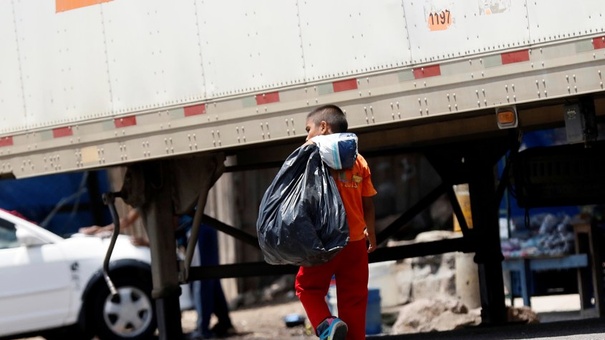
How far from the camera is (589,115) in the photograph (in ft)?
26.1

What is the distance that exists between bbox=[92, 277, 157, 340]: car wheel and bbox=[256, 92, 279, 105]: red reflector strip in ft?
14.5

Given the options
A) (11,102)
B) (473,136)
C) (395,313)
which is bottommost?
(395,313)

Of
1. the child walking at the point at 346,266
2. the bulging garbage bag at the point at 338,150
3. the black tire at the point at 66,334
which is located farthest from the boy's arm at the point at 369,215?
the black tire at the point at 66,334

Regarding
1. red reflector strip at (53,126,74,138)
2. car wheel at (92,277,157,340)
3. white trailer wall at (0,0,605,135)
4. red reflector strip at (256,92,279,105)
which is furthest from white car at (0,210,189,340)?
red reflector strip at (256,92,279,105)

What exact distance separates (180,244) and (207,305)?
95 cm

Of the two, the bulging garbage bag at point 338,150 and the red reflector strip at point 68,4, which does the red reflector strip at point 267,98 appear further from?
the red reflector strip at point 68,4

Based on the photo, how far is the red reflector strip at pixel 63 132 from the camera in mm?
9352

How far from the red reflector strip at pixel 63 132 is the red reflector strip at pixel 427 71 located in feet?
9.04

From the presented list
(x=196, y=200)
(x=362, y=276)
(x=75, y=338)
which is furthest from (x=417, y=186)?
(x=362, y=276)

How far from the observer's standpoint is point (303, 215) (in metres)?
6.93

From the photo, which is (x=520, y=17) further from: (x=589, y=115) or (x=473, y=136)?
(x=473, y=136)

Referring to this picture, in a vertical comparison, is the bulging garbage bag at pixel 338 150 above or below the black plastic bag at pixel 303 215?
above

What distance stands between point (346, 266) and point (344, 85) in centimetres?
138

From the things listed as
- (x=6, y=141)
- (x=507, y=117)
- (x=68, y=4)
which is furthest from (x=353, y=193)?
(x=6, y=141)
